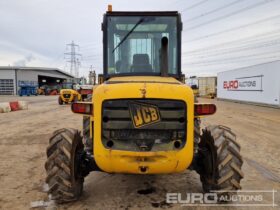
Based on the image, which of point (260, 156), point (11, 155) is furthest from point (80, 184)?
point (260, 156)

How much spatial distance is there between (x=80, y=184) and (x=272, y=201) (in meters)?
3.00

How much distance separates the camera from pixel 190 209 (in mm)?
3689

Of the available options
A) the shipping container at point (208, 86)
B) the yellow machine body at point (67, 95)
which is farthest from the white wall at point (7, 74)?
the shipping container at point (208, 86)

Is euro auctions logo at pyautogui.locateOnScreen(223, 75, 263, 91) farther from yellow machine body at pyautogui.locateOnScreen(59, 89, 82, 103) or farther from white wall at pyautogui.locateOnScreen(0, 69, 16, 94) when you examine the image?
white wall at pyautogui.locateOnScreen(0, 69, 16, 94)

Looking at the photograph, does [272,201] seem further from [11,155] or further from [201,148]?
[11,155]

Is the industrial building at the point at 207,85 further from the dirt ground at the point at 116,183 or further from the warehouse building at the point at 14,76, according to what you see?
the dirt ground at the point at 116,183

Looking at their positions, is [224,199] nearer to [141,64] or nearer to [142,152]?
[142,152]

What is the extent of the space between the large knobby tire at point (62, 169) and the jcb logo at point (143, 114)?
1172 mm

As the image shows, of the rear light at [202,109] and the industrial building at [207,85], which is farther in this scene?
the industrial building at [207,85]

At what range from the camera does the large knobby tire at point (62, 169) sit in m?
3.70

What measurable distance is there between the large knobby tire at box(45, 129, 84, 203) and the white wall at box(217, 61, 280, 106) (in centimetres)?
1984

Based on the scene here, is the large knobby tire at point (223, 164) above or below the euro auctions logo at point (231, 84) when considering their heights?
below

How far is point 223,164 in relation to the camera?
3678 mm

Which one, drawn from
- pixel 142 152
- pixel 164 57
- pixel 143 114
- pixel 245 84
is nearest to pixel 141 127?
pixel 143 114
